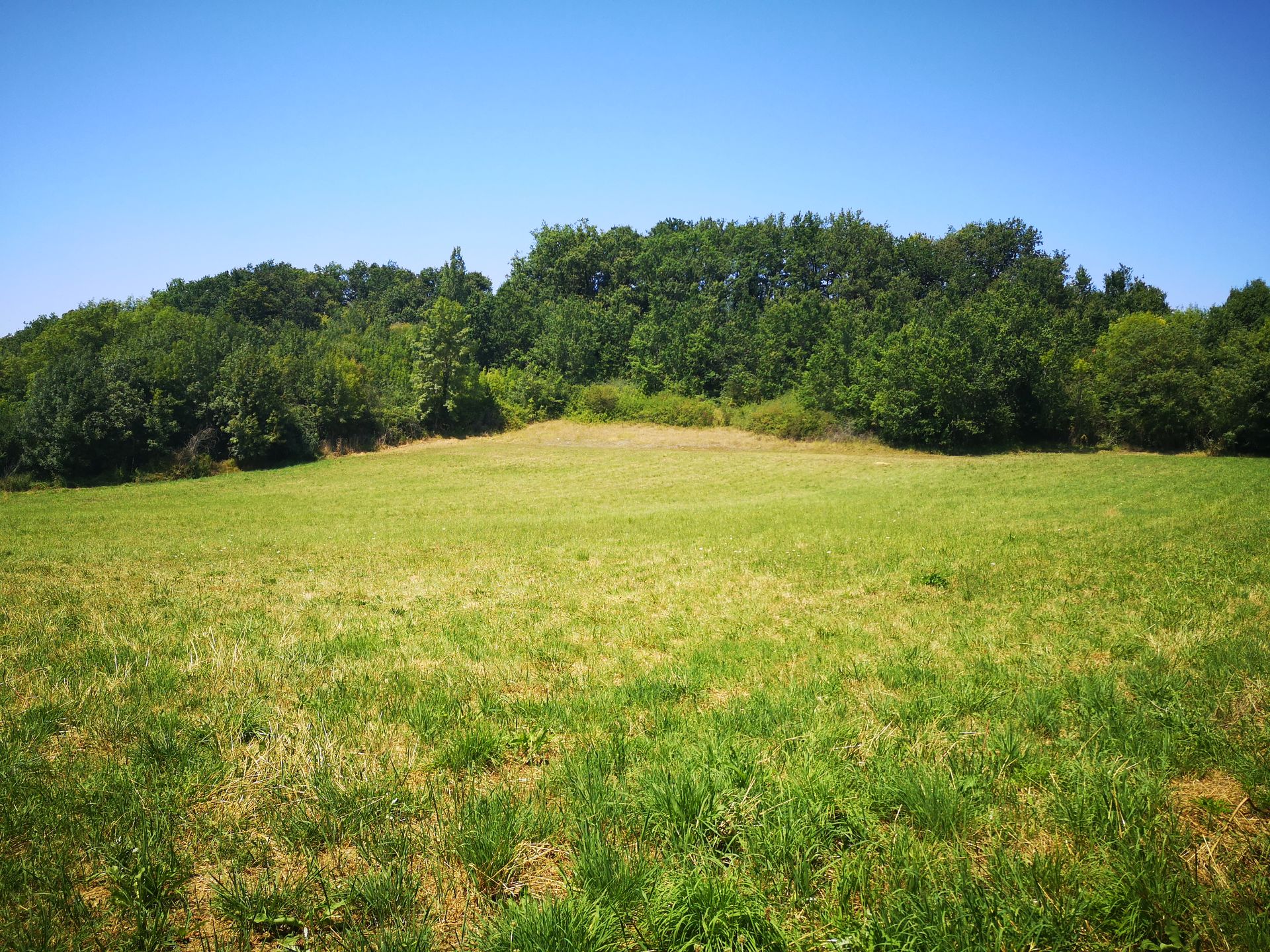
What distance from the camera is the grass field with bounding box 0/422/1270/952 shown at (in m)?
2.66

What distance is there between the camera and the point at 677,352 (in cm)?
6975

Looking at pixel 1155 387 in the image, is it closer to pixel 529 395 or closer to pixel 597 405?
pixel 597 405

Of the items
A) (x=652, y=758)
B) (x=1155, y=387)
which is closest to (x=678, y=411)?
(x=1155, y=387)

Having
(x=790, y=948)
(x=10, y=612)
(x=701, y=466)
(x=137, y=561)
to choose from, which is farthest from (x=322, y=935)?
(x=701, y=466)

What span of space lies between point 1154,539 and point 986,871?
1245cm

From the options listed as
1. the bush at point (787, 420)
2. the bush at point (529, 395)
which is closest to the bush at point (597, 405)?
the bush at point (529, 395)

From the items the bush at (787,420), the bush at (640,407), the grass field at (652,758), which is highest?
the bush at (640,407)

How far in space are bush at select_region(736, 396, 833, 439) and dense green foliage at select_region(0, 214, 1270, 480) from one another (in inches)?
25.1

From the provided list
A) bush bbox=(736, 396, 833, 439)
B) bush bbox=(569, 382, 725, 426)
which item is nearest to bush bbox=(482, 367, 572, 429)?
bush bbox=(569, 382, 725, 426)

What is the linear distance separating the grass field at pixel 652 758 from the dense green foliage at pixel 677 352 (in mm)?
41199

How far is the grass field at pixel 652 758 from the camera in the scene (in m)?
2.66

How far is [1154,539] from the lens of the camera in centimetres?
1201

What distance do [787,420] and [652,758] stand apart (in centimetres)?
5376

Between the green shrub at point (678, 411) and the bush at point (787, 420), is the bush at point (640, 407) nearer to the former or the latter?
the green shrub at point (678, 411)
